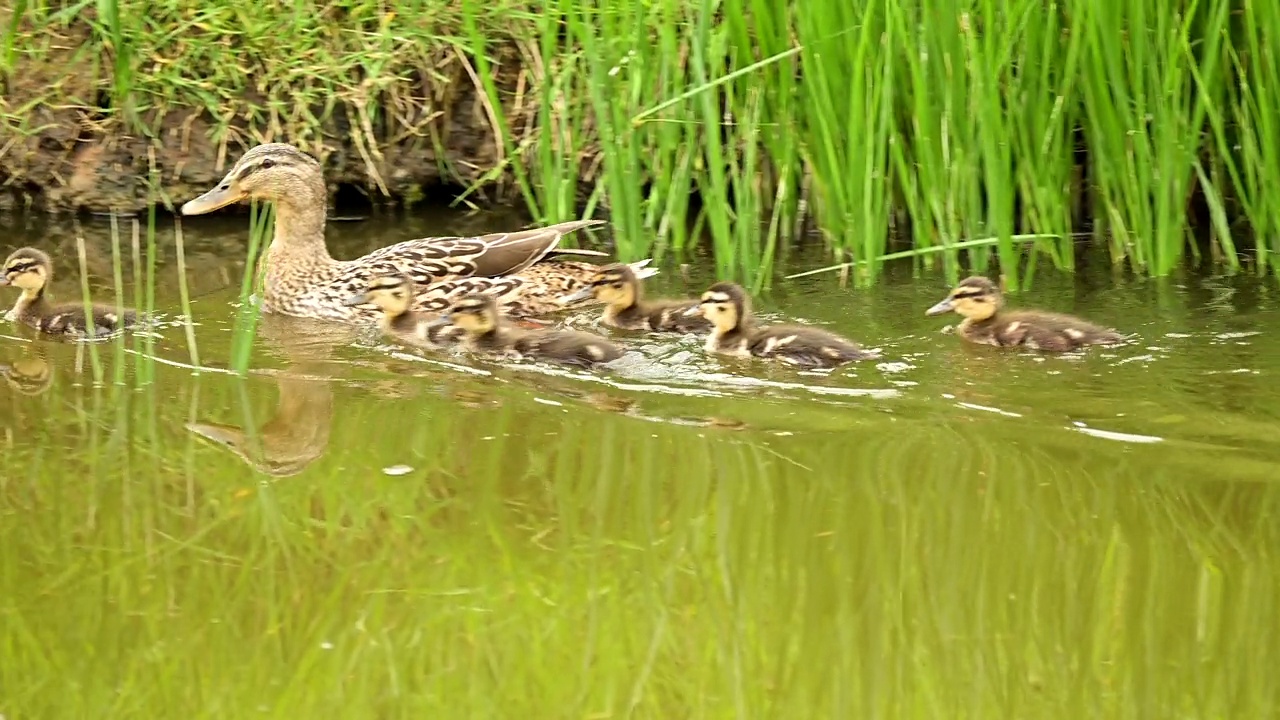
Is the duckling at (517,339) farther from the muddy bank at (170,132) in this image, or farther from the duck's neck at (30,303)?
the muddy bank at (170,132)

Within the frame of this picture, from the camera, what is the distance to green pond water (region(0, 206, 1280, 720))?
3.23 m

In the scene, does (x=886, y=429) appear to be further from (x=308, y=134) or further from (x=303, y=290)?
(x=308, y=134)

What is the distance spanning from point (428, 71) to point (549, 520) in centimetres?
373

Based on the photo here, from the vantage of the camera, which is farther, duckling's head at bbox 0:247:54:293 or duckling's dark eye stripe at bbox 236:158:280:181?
duckling's dark eye stripe at bbox 236:158:280:181

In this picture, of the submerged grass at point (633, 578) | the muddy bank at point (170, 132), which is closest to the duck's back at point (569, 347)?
the submerged grass at point (633, 578)

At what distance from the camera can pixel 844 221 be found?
6.17 metres

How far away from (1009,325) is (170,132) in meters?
3.75

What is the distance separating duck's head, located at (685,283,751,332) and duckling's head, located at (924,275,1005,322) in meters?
0.59

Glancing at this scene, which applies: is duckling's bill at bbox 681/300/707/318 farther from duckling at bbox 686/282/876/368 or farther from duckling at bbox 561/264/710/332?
duckling at bbox 686/282/876/368

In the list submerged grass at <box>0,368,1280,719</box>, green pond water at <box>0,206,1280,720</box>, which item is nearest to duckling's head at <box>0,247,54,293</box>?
green pond water at <box>0,206,1280,720</box>

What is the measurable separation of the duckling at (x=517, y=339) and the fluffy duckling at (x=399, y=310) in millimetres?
75

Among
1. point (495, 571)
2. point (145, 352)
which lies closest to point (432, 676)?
point (495, 571)

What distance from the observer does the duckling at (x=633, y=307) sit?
5922mm

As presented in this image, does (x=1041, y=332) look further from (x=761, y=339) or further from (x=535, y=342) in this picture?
(x=535, y=342)
